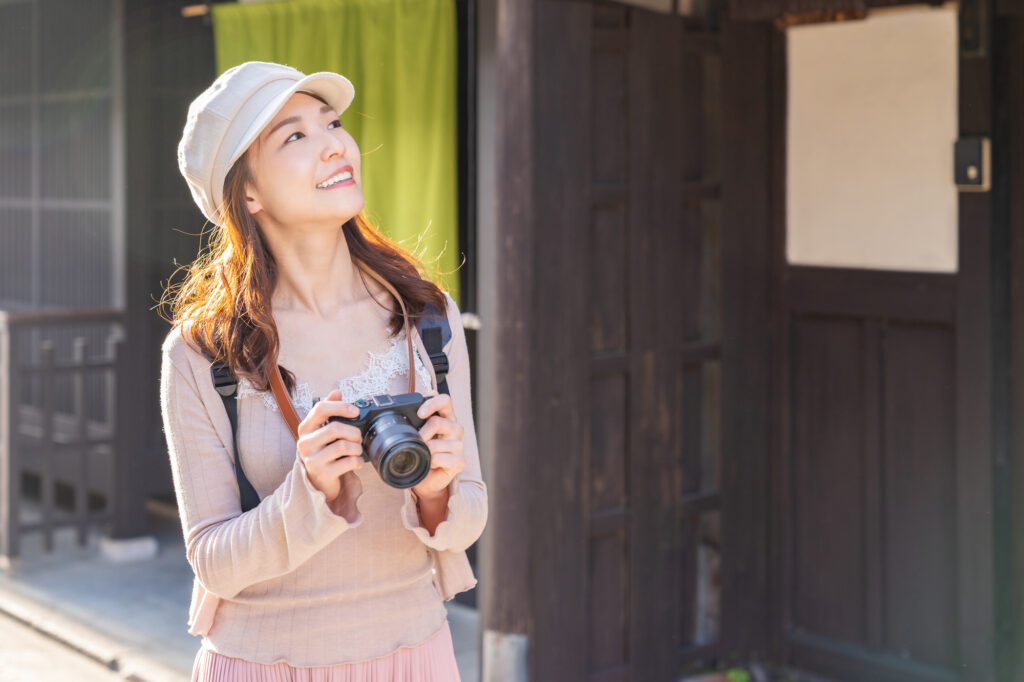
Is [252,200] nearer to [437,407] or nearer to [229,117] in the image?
[229,117]

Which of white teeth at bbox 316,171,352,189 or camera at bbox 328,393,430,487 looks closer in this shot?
camera at bbox 328,393,430,487

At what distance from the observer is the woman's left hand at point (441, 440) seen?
1.82 meters

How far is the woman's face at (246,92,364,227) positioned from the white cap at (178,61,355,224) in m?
0.04

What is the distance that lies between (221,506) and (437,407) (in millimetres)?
383

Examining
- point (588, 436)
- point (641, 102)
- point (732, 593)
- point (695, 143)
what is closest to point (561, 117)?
point (641, 102)

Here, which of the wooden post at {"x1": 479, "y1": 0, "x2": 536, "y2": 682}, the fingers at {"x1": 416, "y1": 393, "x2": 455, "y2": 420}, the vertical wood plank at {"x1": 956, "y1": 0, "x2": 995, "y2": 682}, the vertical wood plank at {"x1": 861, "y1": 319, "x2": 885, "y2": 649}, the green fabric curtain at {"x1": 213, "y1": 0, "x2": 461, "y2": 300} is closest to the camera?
the fingers at {"x1": 416, "y1": 393, "x2": 455, "y2": 420}

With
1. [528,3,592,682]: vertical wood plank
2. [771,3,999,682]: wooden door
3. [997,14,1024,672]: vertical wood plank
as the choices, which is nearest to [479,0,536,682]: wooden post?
[528,3,592,682]: vertical wood plank

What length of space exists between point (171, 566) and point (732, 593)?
2900mm

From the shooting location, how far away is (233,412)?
1948mm

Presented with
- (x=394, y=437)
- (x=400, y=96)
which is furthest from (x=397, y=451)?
(x=400, y=96)

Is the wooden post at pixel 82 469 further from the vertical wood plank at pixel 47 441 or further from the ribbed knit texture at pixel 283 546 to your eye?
the ribbed knit texture at pixel 283 546

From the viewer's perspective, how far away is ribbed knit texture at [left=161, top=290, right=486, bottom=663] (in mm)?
1860

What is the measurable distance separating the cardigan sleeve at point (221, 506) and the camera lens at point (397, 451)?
12 centimetres

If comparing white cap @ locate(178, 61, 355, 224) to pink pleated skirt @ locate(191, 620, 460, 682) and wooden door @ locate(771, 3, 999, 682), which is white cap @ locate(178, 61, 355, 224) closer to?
pink pleated skirt @ locate(191, 620, 460, 682)
